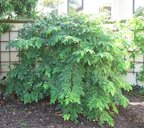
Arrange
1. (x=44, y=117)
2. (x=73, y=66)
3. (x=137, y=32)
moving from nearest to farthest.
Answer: (x=73, y=66)
(x=44, y=117)
(x=137, y=32)

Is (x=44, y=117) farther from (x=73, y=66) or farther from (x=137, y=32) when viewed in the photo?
(x=137, y=32)

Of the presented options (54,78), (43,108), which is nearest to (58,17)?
(54,78)

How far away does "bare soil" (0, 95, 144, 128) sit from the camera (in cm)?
464

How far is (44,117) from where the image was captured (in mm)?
4844

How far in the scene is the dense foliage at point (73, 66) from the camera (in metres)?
4.60

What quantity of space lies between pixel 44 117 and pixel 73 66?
0.81m

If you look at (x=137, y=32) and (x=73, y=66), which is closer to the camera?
(x=73, y=66)

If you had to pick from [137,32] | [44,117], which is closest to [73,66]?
[44,117]

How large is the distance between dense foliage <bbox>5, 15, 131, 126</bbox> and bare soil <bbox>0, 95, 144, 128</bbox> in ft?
0.44

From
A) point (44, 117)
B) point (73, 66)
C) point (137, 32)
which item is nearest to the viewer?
point (73, 66)

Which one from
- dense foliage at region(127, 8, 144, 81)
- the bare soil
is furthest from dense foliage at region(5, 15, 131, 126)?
dense foliage at region(127, 8, 144, 81)

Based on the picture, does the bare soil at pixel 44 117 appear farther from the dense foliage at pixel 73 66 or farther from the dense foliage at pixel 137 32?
the dense foliage at pixel 137 32

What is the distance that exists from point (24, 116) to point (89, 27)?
4.91 ft

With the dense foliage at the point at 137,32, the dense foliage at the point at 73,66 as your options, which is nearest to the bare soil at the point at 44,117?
the dense foliage at the point at 73,66
